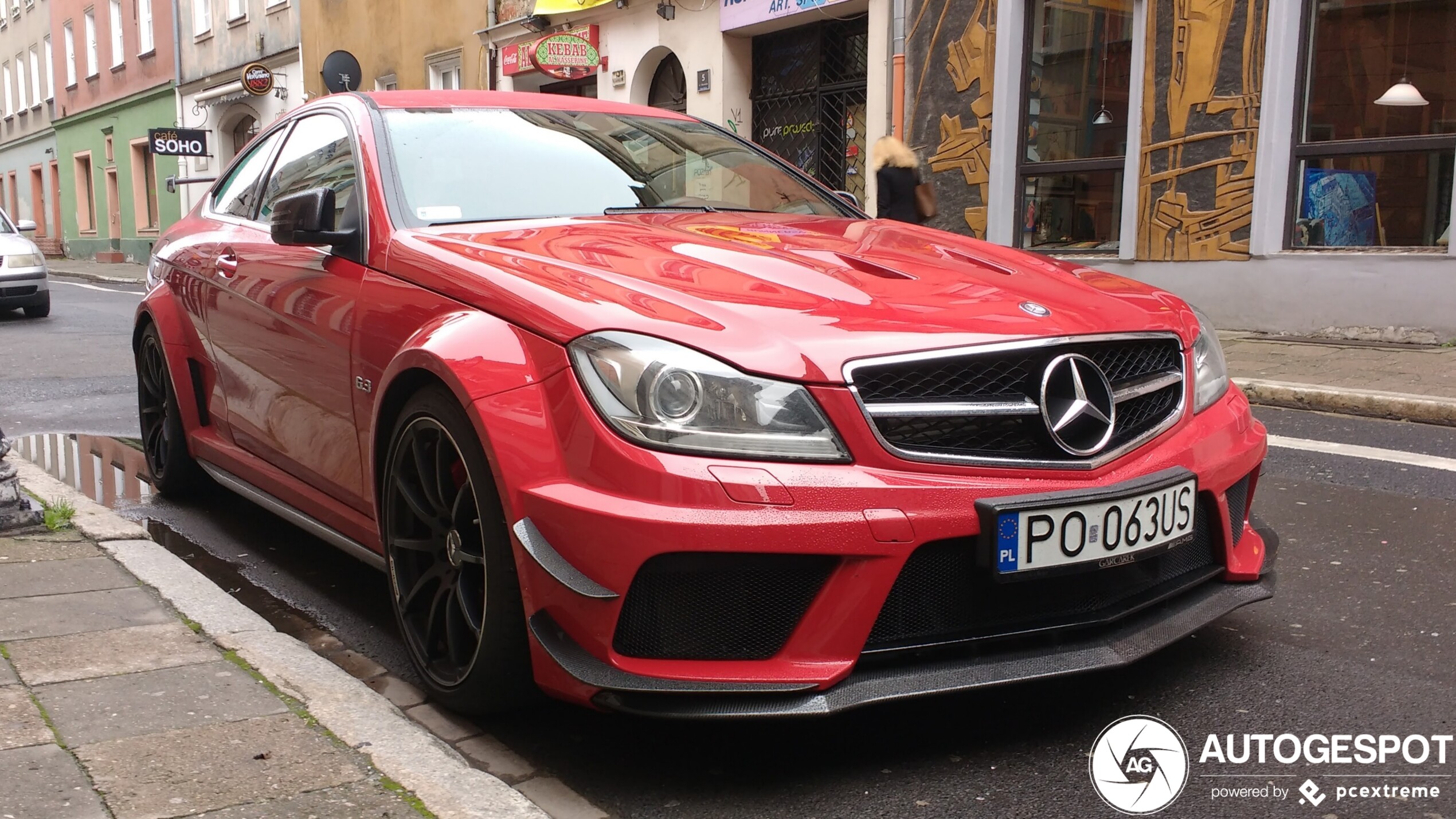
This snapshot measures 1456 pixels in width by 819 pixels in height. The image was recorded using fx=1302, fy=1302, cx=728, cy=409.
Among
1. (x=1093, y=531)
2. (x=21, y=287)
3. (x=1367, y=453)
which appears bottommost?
(x=1367, y=453)

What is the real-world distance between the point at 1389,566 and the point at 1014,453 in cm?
207

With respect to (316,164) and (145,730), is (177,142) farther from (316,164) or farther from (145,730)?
(145,730)

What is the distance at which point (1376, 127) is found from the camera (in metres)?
10.2

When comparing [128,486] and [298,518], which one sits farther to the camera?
[128,486]

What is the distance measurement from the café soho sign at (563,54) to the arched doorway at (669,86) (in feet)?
2.96

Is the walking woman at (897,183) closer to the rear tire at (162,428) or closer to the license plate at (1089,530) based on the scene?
the rear tire at (162,428)

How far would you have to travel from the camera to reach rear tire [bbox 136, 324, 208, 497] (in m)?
4.94

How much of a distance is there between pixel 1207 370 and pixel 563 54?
16.5 m

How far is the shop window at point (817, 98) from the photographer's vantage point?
1519 centimetres

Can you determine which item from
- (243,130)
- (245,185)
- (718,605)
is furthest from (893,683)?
(243,130)

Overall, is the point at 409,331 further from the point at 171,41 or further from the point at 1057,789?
the point at 171,41

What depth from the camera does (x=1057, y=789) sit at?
2.49m

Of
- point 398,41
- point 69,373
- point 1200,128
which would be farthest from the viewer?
point 398,41

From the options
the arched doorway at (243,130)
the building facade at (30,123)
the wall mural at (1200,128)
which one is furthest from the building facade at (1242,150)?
the building facade at (30,123)
